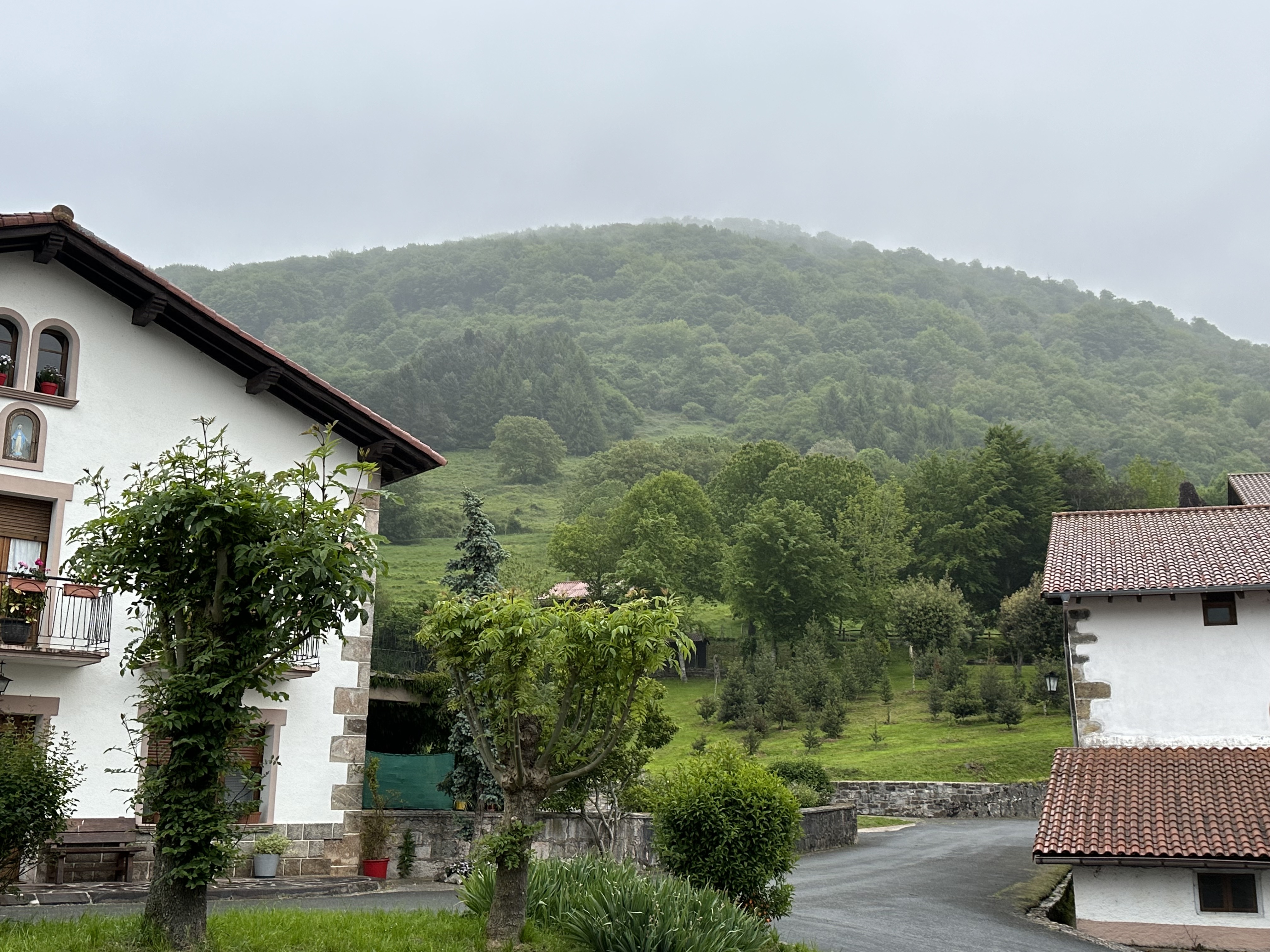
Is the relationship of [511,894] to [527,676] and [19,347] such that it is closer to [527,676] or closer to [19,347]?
[527,676]

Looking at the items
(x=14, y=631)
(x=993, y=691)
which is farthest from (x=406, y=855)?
(x=993, y=691)

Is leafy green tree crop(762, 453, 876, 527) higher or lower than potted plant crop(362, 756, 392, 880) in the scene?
higher

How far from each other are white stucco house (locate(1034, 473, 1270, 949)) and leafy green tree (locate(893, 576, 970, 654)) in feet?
104

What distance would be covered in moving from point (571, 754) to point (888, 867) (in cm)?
1450

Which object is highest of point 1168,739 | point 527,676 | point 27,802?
point 527,676

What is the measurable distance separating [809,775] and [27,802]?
83.9ft

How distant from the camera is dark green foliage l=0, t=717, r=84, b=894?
1160 centimetres

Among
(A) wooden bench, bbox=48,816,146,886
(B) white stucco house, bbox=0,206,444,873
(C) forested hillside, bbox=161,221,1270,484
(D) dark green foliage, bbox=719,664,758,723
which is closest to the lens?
(A) wooden bench, bbox=48,816,146,886

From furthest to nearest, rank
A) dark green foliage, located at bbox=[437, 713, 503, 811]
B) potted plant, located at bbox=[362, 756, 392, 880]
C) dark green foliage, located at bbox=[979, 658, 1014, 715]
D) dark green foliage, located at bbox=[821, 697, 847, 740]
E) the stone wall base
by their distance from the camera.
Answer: dark green foliage, located at bbox=[821, 697, 847, 740] < dark green foliage, located at bbox=[979, 658, 1014, 715] < dark green foliage, located at bbox=[437, 713, 503, 811] < potted plant, located at bbox=[362, 756, 392, 880] < the stone wall base

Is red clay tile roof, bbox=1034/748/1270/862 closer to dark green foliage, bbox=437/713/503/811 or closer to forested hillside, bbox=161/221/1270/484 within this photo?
dark green foliage, bbox=437/713/503/811

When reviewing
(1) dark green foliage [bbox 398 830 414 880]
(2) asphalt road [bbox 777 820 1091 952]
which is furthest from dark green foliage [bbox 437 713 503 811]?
(2) asphalt road [bbox 777 820 1091 952]

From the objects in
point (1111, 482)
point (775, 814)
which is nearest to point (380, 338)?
point (1111, 482)

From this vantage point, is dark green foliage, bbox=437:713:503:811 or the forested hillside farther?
the forested hillside

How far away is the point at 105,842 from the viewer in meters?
16.8
